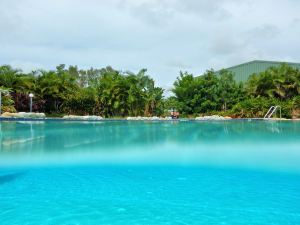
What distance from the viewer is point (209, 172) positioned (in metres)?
5.24

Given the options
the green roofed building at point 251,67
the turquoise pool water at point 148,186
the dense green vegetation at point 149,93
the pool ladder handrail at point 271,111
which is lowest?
the turquoise pool water at point 148,186

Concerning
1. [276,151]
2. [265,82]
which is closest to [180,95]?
[265,82]

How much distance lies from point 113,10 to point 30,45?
6299 millimetres

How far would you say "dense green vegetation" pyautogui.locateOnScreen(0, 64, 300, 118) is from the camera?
2248 cm

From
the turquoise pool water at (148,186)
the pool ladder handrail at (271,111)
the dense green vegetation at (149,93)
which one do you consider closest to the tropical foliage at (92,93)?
the dense green vegetation at (149,93)

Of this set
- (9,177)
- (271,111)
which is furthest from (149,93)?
(9,177)

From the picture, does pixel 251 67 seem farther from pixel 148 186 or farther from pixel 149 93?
pixel 148 186

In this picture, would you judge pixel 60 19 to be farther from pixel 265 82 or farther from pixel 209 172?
pixel 265 82

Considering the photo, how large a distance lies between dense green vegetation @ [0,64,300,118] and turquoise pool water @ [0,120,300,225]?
15.5 metres

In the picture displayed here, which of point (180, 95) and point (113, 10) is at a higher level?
point (113, 10)

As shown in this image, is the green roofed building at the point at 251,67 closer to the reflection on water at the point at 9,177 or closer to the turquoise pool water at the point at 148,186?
the turquoise pool water at the point at 148,186

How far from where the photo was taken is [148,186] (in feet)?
14.3

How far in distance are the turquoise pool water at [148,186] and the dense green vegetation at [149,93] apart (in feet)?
51.0

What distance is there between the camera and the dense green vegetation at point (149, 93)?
885 inches
